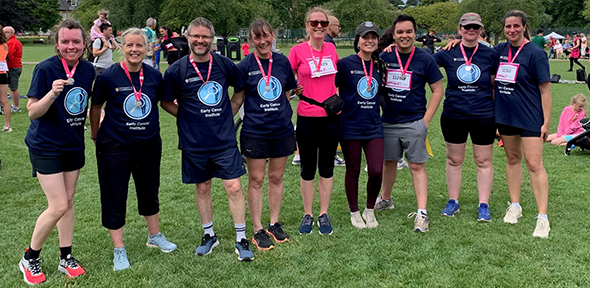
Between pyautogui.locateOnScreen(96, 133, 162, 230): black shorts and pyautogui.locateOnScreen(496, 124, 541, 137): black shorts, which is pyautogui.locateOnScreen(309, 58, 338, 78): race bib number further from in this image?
pyautogui.locateOnScreen(496, 124, 541, 137): black shorts

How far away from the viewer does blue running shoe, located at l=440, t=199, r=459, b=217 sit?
5.17 metres

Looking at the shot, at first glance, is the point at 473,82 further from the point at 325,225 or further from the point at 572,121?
the point at 572,121

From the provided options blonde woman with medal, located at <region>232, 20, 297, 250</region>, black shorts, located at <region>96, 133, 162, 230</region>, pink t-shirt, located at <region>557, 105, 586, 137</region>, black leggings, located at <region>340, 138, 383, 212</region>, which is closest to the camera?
black shorts, located at <region>96, 133, 162, 230</region>

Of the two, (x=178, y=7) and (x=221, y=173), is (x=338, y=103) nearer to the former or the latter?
(x=221, y=173)

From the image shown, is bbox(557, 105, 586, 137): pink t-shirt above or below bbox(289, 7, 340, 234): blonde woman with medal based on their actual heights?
below

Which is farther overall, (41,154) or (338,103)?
(338,103)

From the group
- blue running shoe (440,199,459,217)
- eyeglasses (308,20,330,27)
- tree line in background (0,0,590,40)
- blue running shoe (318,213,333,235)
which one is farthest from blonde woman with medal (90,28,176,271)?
tree line in background (0,0,590,40)

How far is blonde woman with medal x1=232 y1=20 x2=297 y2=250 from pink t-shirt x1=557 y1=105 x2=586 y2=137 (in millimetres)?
5926

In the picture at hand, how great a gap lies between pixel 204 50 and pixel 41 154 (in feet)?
4.56

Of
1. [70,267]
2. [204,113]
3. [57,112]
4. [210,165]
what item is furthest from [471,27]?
[70,267]

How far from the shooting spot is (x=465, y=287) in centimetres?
362

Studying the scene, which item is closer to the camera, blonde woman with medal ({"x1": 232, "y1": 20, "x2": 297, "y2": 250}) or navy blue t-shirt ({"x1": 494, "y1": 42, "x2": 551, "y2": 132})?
blonde woman with medal ({"x1": 232, "y1": 20, "x2": 297, "y2": 250})

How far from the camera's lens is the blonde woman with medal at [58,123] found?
138 inches

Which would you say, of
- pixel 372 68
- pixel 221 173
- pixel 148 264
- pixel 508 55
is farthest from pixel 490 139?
pixel 148 264
